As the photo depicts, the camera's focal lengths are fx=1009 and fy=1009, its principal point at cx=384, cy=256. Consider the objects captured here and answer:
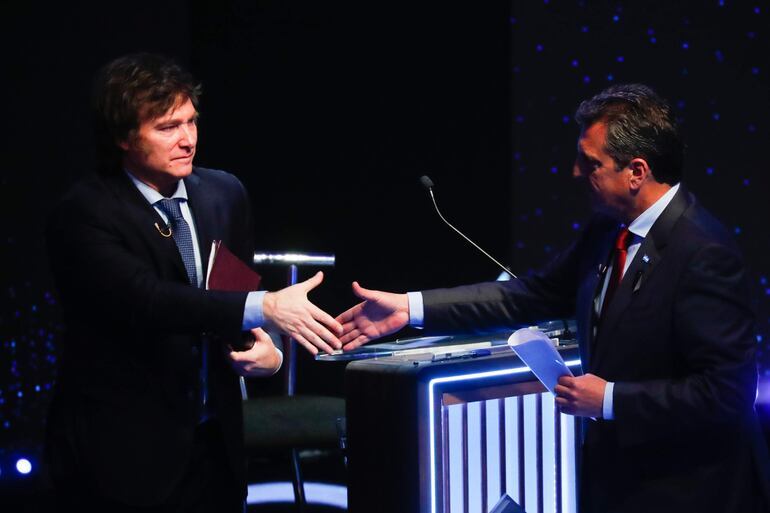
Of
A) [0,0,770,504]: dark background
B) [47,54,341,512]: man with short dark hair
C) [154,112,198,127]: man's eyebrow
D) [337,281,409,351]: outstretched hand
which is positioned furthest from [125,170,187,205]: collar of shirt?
[0,0,770,504]: dark background

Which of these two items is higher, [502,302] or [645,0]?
[645,0]

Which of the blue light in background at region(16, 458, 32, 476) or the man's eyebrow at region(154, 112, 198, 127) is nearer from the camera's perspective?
the man's eyebrow at region(154, 112, 198, 127)

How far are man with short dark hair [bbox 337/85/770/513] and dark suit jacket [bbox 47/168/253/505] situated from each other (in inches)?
32.9

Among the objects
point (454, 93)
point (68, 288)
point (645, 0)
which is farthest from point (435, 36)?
point (68, 288)

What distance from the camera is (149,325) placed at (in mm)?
2203

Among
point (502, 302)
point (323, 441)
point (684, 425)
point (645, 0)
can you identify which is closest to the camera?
point (684, 425)

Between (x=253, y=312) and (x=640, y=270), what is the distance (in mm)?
861

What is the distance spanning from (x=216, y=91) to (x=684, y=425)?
3.40 m

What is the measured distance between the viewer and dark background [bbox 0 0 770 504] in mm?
4344

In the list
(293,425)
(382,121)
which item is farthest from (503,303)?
(382,121)

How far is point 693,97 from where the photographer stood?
14.3ft

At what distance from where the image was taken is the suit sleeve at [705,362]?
6.79ft

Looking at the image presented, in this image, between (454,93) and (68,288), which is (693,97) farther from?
(68,288)

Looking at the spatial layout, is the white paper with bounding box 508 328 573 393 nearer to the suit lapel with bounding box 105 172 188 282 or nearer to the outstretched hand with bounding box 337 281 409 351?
the outstretched hand with bounding box 337 281 409 351
